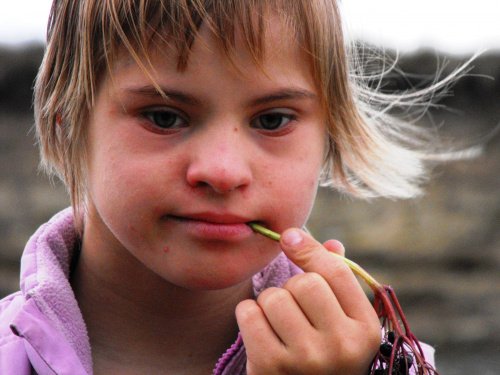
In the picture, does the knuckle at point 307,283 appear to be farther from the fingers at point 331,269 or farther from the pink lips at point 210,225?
the pink lips at point 210,225

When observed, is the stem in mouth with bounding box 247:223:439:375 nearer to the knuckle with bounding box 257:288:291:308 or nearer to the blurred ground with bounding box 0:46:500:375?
the knuckle with bounding box 257:288:291:308

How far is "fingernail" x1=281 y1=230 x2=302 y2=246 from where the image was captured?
4.71 feet

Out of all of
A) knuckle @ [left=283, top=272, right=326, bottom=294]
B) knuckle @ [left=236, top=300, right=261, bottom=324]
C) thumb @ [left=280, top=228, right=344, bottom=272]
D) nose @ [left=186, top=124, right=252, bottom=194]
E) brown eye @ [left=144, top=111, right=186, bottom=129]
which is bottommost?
knuckle @ [left=236, top=300, right=261, bottom=324]

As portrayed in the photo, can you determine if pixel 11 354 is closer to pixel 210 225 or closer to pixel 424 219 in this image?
pixel 210 225

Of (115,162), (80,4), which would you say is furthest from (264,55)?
(80,4)

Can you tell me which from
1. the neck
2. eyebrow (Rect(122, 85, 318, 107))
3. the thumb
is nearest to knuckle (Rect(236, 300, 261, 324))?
the thumb

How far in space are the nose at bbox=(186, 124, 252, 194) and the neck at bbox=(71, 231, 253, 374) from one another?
0.50 meters

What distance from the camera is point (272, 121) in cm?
153

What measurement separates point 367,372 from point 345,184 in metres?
0.94

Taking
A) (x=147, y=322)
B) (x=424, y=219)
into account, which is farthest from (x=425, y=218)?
(x=147, y=322)

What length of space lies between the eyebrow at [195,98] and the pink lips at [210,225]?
0.27 meters

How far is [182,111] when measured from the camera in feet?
4.69

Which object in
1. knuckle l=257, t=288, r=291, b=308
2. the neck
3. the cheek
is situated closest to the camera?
knuckle l=257, t=288, r=291, b=308

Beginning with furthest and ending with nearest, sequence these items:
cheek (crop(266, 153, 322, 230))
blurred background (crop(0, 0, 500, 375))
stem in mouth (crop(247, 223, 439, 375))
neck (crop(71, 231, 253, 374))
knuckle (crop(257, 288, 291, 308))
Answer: blurred background (crop(0, 0, 500, 375)) → neck (crop(71, 231, 253, 374)) → cheek (crop(266, 153, 322, 230)) → knuckle (crop(257, 288, 291, 308)) → stem in mouth (crop(247, 223, 439, 375))
